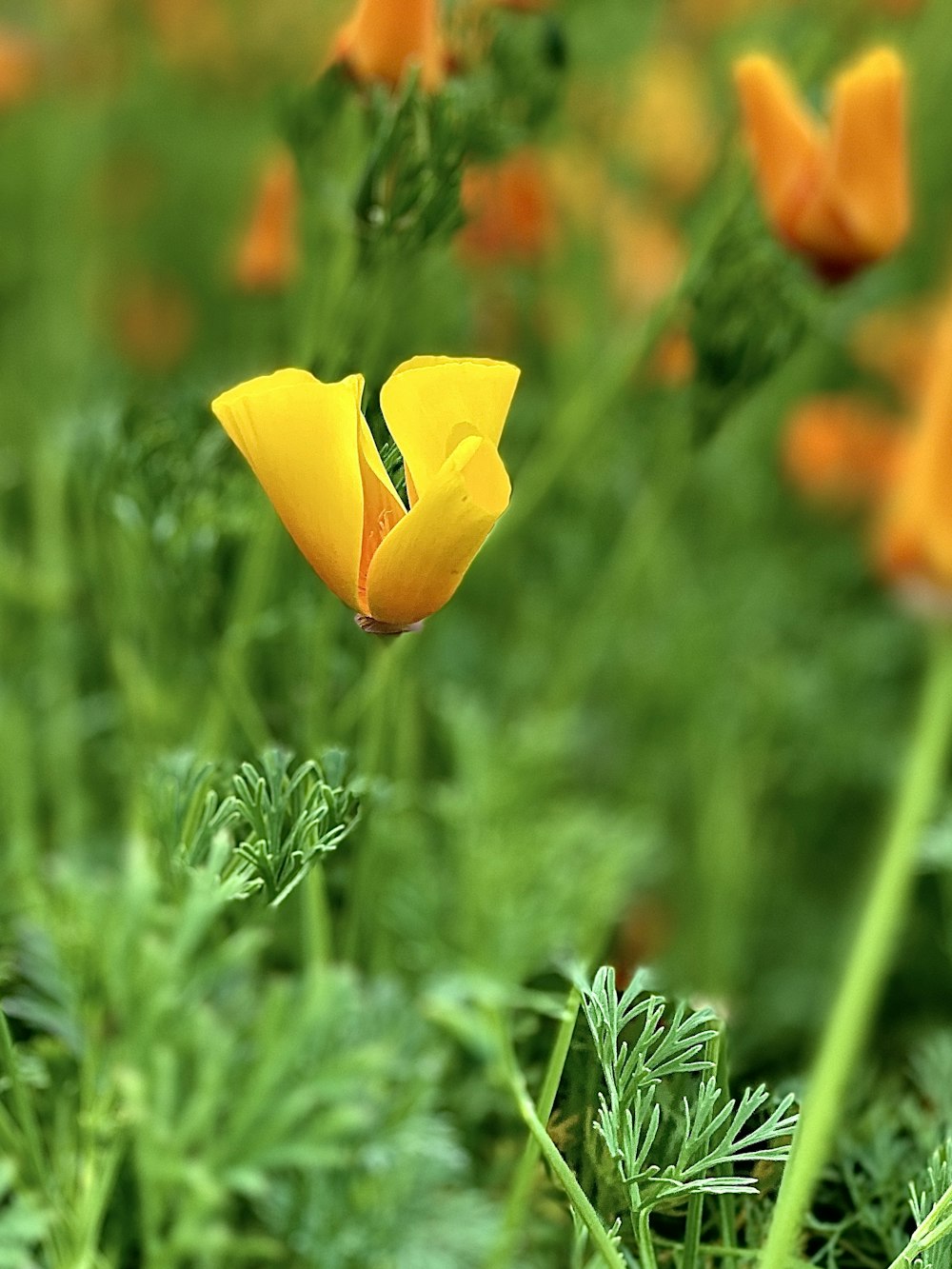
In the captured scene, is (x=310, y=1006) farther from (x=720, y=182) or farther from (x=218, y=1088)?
(x=720, y=182)

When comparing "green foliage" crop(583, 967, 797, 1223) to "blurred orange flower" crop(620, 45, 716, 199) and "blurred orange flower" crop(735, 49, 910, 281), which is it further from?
"blurred orange flower" crop(620, 45, 716, 199)

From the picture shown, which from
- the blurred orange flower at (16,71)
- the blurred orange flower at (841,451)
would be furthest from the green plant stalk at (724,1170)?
the blurred orange flower at (16,71)

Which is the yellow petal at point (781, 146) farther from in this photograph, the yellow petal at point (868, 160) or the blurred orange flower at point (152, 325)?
the blurred orange flower at point (152, 325)

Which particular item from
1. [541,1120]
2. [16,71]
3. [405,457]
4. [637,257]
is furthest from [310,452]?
[637,257]

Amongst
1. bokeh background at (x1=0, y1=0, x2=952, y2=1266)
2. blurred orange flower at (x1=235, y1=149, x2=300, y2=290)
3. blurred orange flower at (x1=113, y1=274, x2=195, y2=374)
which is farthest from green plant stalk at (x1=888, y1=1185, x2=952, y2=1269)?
blurred orange flower at (x1=113, y1=274, x2=195, y2=374)

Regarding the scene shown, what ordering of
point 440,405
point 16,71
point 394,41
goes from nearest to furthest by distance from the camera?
point 440,405 < point 394,41 < point 16,71

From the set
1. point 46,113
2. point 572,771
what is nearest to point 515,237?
point 572,771

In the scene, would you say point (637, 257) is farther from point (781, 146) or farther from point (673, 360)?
point (781, 146)
